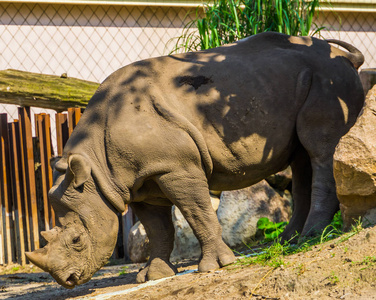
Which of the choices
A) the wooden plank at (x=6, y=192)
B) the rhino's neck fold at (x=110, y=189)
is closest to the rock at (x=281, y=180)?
the rhino's neck fold at (x=110, y=189)

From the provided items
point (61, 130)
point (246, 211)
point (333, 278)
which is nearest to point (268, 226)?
point (246, 211)

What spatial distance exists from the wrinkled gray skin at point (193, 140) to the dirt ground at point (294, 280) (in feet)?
1.35

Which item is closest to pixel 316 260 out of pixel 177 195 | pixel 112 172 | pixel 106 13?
pixel 177 195

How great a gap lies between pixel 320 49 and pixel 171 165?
6.03 feet

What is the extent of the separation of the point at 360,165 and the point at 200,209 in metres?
1.34

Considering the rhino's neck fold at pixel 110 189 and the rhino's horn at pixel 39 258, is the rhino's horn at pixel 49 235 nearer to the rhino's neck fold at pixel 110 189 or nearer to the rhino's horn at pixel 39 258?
the rhino's horn at pixel 39 258

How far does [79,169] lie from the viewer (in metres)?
5.06

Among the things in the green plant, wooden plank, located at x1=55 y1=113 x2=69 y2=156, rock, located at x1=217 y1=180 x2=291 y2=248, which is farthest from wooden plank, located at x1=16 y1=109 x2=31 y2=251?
the green plant

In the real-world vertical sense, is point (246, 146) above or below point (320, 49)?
below

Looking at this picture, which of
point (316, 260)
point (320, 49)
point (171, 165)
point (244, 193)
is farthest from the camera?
point (244, 193)

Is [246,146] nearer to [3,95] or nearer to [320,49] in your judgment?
[320,49]

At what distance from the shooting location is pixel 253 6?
835 centimetres

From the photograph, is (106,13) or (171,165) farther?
(106,13)

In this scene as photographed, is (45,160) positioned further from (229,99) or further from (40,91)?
(229,99)
